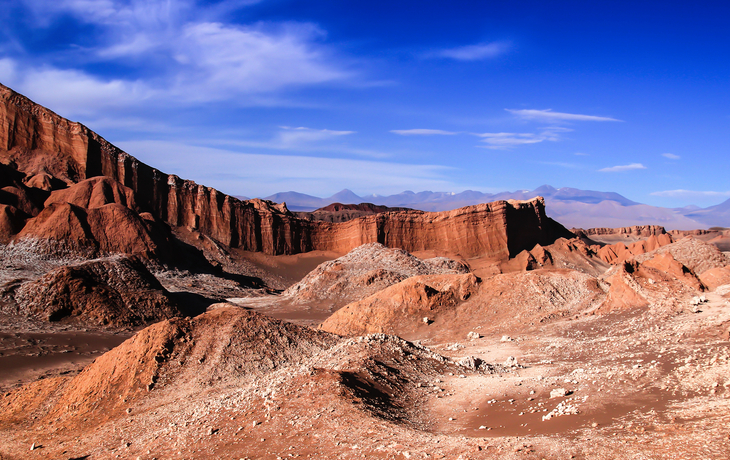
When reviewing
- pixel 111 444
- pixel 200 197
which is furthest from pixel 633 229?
pixel 111 444

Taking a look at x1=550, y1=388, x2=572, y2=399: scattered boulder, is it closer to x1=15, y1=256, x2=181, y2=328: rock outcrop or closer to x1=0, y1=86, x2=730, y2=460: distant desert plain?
x1=0, y1=86, x2=730, y2=460: distant desert plain

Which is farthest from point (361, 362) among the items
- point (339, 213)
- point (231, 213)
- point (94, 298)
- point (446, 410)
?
point (339, 213)

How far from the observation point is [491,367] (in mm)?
10391

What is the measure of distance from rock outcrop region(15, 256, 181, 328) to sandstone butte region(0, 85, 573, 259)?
2336 centimetres

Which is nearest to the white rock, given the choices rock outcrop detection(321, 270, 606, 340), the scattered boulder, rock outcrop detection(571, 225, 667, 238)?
the scattered boulder

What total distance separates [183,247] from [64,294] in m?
23.5

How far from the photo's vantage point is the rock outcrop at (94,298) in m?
19.1

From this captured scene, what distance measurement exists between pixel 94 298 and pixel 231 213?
33317 millimetres

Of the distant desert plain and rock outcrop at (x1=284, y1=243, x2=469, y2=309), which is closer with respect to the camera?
the distant desert plain

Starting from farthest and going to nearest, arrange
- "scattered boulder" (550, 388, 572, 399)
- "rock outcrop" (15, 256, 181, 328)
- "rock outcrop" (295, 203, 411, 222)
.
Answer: "rock outcrop" (295, 203, 411, 222) < "rock outcrop" (15, 256, 181, 328) < "scattered boulder" (550, 388, 572, 399)

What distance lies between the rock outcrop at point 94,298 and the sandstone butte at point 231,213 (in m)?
23.4

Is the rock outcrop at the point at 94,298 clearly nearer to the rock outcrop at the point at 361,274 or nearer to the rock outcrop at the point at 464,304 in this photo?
the rock outcrop at the point at 464,304

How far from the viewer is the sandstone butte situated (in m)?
44.7

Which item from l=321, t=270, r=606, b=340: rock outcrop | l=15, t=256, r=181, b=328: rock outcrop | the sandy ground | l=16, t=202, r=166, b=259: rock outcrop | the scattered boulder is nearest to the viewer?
the sandy ground
